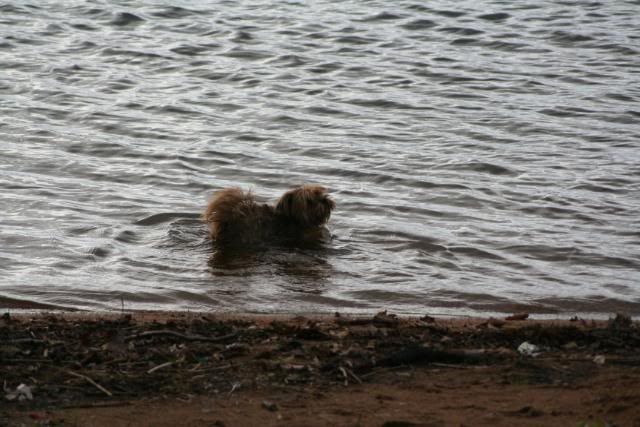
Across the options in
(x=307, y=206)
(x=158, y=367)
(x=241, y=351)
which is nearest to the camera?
(x=158, y=367)

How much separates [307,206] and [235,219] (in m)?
0.70

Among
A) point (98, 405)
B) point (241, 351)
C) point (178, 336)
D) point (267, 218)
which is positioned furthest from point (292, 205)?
point (98, 405)

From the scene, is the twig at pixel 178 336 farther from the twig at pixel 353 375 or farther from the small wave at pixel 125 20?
the small wave at pixel 125 20

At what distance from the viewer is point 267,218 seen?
1057 centimetres

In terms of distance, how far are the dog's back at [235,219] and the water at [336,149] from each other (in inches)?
9.9

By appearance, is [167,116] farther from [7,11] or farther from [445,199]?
[7,11]

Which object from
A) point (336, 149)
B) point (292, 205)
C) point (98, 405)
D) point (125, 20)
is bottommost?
point (336, 149)

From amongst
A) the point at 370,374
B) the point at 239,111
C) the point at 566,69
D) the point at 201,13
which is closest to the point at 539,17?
the point at 566,69

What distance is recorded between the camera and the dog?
1036cm

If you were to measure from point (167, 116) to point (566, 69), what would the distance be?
6.83 m

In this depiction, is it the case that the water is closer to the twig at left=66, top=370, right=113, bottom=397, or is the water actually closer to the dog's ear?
the dog's ear

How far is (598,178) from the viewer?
496 inches

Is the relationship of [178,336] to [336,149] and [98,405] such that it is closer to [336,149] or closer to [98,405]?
[98,405]

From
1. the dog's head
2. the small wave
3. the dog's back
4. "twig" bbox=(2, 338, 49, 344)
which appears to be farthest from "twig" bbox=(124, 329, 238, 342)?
the small wave
